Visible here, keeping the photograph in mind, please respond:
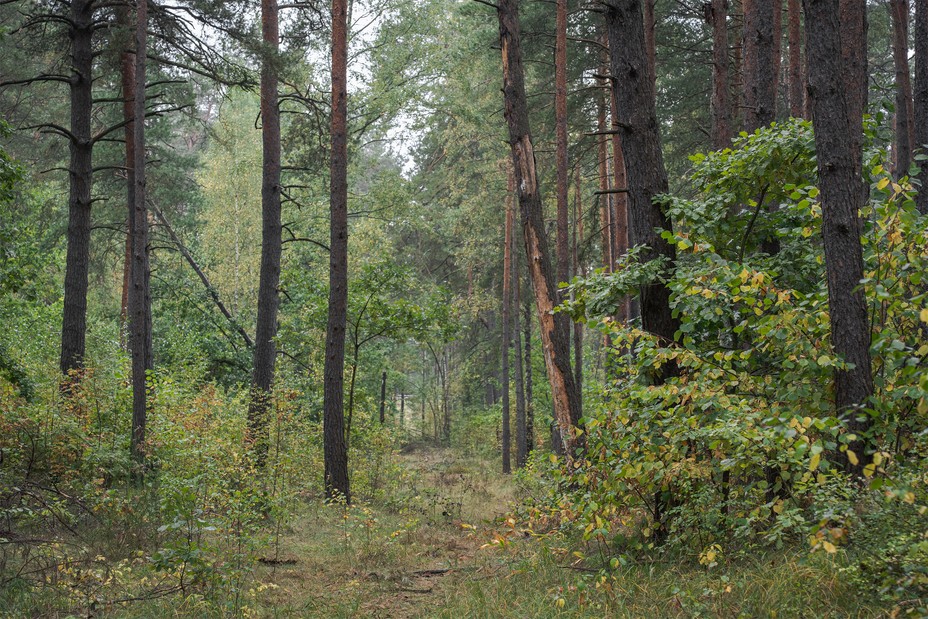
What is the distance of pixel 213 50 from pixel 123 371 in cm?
588

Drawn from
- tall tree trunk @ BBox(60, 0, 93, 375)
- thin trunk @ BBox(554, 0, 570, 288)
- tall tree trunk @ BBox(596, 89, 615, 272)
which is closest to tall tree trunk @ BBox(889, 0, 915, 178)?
tall tree trunk @ BBox(596, 89, 615, 272)

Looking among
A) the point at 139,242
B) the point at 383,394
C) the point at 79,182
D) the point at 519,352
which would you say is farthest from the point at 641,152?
the point at 383,394

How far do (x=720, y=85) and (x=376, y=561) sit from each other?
8926 millimetres

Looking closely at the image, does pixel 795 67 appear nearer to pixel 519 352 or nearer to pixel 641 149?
pixel 641 149

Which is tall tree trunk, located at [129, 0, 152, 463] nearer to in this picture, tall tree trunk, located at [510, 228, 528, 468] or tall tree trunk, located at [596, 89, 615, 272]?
tall tree trunk, located at [596, 89, 615, 272]

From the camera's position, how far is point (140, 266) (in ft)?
35.0

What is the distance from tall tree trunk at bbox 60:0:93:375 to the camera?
1263 centimetres

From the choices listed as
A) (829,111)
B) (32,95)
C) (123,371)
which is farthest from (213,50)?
(829,111)

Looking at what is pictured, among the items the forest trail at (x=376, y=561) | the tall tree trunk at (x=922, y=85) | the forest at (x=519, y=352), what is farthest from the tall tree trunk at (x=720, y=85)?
the forest trail at (x=376, y=561)

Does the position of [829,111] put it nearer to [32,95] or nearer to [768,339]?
[768,339]

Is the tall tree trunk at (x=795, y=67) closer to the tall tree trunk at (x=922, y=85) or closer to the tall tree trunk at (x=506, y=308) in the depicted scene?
the tall tree trunk at (x=922, y=85)

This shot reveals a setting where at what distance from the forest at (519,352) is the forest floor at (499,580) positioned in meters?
0.04

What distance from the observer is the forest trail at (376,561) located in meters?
6.61

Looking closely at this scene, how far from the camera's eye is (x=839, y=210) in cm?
503
